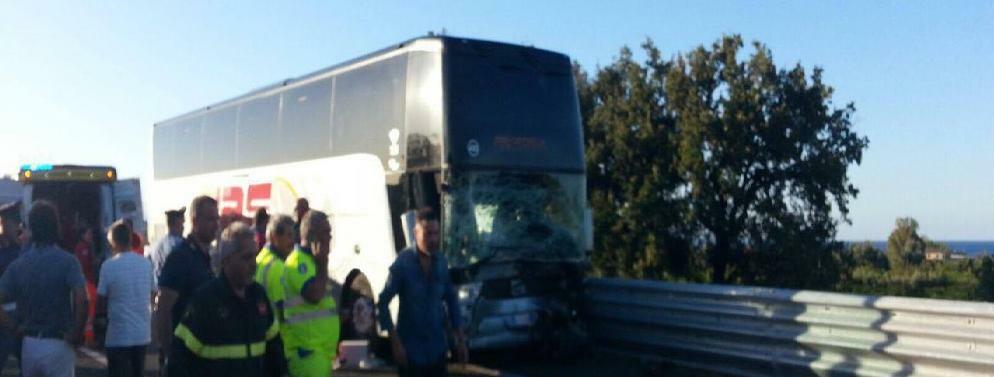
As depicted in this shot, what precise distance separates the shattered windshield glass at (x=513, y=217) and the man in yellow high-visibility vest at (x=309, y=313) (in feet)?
20.0

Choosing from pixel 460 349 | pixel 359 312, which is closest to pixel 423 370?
pixel 460 349

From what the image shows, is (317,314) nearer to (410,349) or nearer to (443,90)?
(410,349)

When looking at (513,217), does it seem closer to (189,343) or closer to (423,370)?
(423,370)

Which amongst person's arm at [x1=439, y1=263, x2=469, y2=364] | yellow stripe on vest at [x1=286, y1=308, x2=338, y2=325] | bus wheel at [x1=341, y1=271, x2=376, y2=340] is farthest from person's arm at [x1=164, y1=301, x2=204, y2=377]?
bus wheel at [x1=341, y1=271, x2=376, y2=340]

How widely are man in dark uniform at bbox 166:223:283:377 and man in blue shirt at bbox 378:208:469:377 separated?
178cm

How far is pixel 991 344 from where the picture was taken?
9344 mm

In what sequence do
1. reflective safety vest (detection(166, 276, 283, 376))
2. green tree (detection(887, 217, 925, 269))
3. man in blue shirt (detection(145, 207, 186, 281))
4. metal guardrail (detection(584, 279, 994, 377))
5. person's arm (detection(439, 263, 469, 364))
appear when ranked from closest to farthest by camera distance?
reflective safety vest (detection(166, 276, 283, 376)) < person's arm (detection(439, 263, 469, 364)) < man in blue shirt (detection(145, 207, 186, 281)) < metal guardrail (detection(584, 279, 994, 377)) < green tree (detection(887, 217, 925, 269))

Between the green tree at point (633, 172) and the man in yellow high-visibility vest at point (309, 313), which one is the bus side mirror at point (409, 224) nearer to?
the man in yellow high-visibility vest at point (309, 313)

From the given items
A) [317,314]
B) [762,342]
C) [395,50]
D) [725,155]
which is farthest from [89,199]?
[725,155]

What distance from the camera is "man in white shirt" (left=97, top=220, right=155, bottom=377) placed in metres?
8.29

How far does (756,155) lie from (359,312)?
20.0m

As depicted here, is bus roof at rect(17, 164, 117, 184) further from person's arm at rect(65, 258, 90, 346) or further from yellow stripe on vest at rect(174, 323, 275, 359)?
yellow stripe on vest at rect(174, 323, 275, 359)

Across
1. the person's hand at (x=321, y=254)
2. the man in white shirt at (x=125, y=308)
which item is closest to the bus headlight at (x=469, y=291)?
the man in white shirt at (x=125, y=308)

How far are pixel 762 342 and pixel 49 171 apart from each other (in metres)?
11.1
